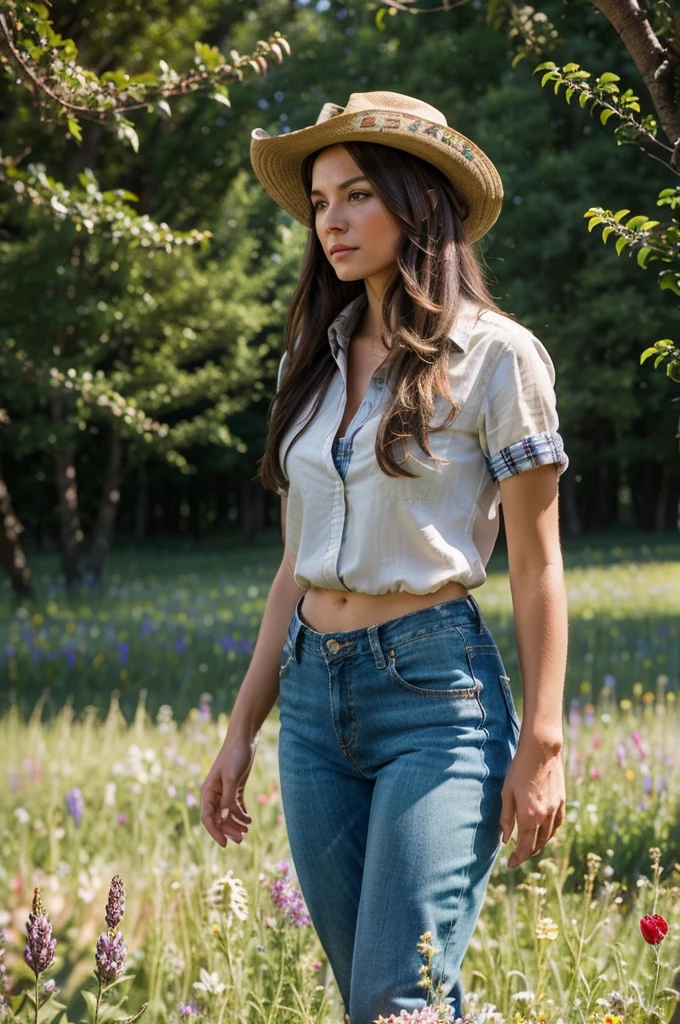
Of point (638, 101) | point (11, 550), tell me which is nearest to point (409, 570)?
point (638, 101)

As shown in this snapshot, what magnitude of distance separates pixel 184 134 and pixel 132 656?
1062 centimetres

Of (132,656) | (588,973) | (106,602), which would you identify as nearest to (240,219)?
(106,602)

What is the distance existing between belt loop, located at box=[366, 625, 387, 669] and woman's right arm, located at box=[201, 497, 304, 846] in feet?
1.40

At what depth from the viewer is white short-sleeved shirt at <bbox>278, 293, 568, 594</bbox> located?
2.15 metres

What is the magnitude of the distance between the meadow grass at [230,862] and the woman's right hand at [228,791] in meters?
0.13

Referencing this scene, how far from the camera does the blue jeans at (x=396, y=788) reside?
6.72ft

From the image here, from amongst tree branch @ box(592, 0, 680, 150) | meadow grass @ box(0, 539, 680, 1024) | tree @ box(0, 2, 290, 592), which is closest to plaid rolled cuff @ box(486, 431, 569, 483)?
tree branch @ box(592, 0, 680, 150)

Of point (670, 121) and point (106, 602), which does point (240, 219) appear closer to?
point (106, 602)

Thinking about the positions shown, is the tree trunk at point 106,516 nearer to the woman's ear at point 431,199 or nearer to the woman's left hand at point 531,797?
the woman's ear at point 431,199

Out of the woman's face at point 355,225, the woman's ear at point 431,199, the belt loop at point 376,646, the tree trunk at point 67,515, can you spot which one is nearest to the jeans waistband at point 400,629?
the belt loop at point 376,646

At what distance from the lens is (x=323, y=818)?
7.44 ft

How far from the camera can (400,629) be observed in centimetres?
217

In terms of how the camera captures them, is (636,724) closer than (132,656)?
Yes

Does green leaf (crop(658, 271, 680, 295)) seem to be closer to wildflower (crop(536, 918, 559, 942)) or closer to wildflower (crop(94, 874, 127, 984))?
wildflower (crop(536, 918, 559, 942))
